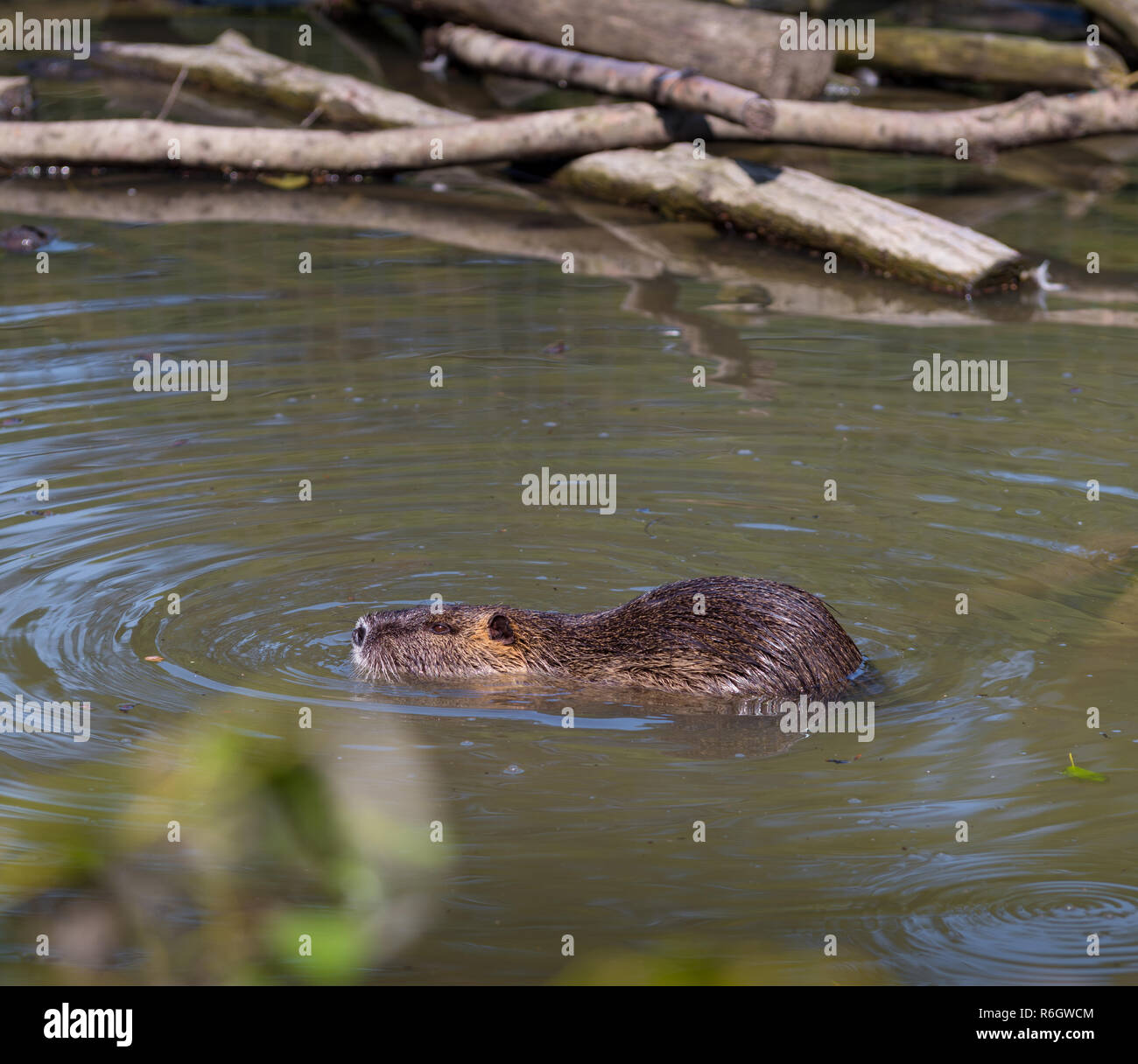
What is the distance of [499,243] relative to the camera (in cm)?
1205

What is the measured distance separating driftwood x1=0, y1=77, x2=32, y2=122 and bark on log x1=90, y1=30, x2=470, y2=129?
2.03 metres

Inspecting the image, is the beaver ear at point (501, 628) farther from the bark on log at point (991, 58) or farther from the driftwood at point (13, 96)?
the bark on log at point (991, 58)

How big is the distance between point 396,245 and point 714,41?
11.7 feet

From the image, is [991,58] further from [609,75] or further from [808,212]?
[808,212]

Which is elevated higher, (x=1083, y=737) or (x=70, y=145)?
(x=70, y=145)

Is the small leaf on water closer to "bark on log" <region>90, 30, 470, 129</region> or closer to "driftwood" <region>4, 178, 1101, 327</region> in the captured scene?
"driftwood" <region>4, 178, 1101, 327</region>

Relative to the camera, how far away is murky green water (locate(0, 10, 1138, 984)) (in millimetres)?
3863

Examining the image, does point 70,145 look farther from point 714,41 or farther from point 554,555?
point 554,555

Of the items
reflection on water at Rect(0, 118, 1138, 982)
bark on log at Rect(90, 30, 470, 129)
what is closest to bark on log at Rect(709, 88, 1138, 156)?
reflection on water at Rect(0, 118, 1138, 982)

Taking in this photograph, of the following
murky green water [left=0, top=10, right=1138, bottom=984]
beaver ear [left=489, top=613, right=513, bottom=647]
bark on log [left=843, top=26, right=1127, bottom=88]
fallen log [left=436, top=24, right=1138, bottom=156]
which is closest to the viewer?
murky green water [left=0, top=10, right=1138, bottom=984]

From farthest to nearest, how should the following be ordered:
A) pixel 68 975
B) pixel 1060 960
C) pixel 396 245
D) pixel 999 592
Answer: pixel 396 245 < pixel 999 592 < pixel 1060 960 < pixel 68 975

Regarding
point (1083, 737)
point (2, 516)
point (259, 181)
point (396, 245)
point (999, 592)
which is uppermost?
point (259, 181)

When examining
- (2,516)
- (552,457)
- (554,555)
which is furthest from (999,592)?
(2,516)

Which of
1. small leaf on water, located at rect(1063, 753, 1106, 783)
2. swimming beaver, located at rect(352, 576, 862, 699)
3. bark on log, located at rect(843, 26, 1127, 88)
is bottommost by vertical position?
small leaf on water, located at rect(1063, 753, 1106, 783)
